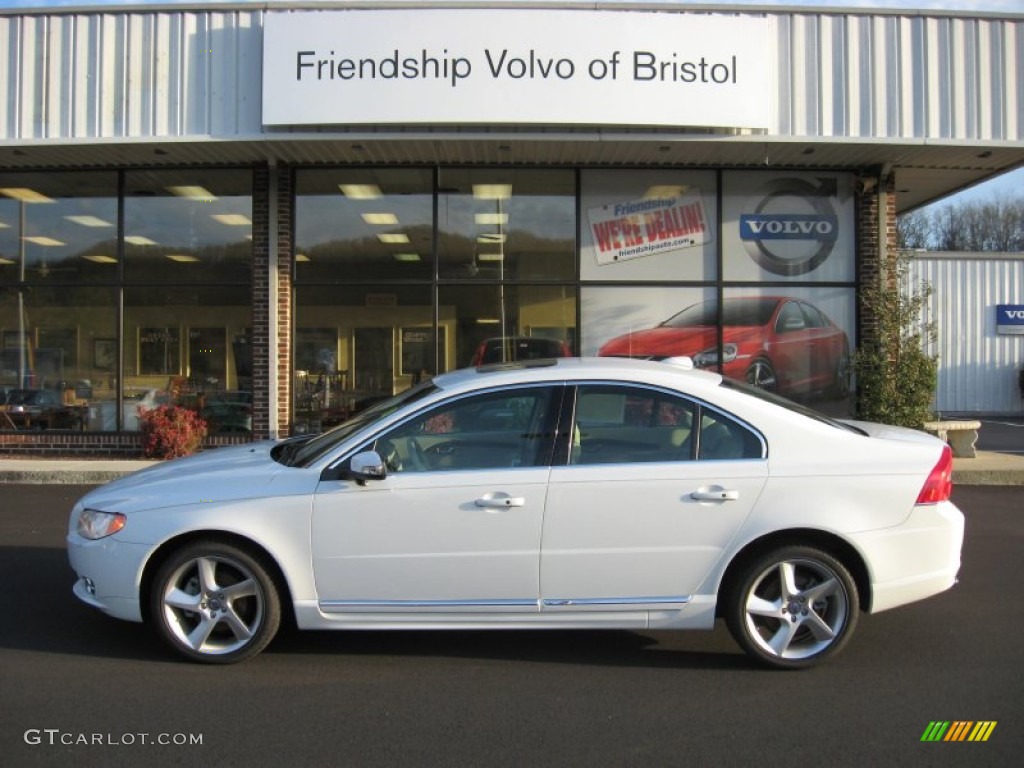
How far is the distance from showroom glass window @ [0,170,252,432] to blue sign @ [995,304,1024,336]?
21.2 m

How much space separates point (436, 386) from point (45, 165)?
10326 mm

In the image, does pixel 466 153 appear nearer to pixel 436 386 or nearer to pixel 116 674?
pixel 436 386

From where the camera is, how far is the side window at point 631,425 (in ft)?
14.6

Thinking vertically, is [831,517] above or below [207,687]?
above

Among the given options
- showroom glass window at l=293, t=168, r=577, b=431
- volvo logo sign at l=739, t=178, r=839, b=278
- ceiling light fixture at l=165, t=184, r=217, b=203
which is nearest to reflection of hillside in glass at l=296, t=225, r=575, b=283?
showroom glass window at l=293, t=168, r=577, b=431

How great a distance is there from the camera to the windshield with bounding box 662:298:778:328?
1273 centimetres

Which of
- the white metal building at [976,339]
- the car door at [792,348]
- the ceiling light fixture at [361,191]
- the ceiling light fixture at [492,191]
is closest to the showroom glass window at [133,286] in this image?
the ceiling light fixture at [361,191]

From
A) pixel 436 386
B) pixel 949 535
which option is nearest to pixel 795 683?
pixel 949 535

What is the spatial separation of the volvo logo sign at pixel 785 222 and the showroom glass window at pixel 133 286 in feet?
24.1

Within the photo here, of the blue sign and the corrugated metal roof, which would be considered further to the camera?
the blue sign

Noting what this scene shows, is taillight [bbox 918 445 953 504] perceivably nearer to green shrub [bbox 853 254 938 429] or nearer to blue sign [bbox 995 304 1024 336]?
green shrub [bbox 853 254 938 429]

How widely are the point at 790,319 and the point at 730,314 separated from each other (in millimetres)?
880

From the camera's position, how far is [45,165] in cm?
1242

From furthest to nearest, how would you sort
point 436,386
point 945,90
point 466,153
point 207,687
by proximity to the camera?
point 466,153 < point 945,90 < point 436,386 < point 207,687
